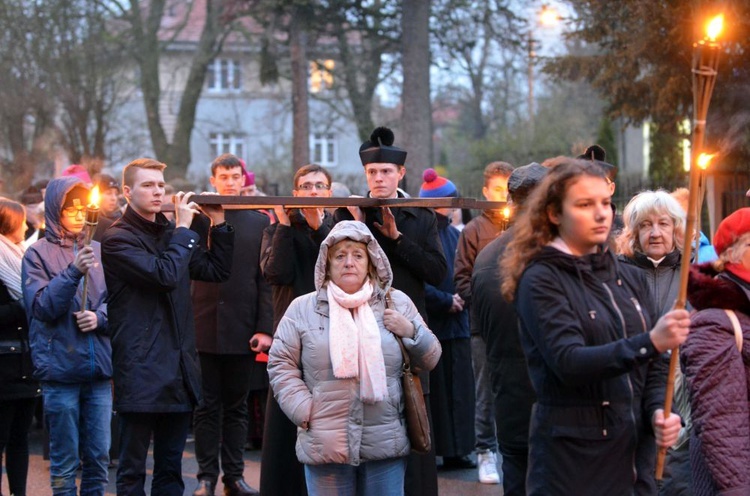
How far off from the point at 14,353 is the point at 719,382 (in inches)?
181

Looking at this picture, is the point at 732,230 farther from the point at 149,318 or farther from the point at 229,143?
the point at 229,143

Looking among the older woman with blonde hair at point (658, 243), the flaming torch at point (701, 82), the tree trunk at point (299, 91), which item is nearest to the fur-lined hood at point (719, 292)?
the flaming torch at point (701, 82)

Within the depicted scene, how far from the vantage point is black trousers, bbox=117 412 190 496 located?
6285 millimetres

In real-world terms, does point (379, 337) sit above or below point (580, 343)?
below

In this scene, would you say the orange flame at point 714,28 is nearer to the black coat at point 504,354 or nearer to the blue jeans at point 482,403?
the black coat at point 504,354

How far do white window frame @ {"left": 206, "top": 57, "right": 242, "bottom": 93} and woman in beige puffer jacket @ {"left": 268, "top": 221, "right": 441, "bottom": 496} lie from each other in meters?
33.1

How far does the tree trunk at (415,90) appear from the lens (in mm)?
20906

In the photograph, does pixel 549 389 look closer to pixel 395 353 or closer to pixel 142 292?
pixel 395 353

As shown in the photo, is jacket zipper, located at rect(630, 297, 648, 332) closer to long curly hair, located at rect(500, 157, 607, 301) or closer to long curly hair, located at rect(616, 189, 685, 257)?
long curly hair, located at rect(500, 157, 607, 301)

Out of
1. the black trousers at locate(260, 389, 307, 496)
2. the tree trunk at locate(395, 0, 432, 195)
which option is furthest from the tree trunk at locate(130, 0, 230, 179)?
the black trousers at locate(260, 389, 307, 496)

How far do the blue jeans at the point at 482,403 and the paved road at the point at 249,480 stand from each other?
300 mm

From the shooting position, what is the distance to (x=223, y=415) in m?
7.80

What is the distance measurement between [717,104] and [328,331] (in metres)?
10.9

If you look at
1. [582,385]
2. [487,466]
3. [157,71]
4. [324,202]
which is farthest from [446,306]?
[157,71]
